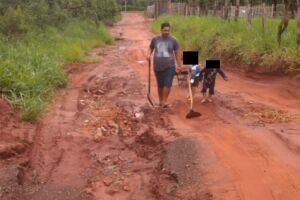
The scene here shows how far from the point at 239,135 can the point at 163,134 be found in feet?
3.91

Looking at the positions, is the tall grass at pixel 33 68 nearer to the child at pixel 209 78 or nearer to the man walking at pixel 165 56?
the man walking at pixel 165 56

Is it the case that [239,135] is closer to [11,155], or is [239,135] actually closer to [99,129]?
[99,129]

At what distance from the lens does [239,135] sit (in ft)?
26.5

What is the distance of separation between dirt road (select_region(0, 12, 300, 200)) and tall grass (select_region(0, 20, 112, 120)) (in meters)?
0.35

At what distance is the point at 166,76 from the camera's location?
10656 millimetres

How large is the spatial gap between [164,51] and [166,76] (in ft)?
1.72

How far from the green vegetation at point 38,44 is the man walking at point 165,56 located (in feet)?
7.41

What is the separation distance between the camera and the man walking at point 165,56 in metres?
10.4

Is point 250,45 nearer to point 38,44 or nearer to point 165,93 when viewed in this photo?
point 165,93

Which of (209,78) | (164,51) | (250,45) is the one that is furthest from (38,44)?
(209,78)

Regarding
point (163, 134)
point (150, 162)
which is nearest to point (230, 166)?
point (150, 162)

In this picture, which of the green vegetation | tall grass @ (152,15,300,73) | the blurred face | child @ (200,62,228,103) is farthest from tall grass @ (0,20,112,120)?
tall grass @ (152,15,300,73)

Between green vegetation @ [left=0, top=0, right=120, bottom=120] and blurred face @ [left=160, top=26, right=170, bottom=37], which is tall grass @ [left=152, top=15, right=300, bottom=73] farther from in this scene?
green vegetation @ [left=0, top=0, right=120, bottom=120]

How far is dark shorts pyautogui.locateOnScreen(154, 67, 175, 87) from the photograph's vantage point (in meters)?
10.6
